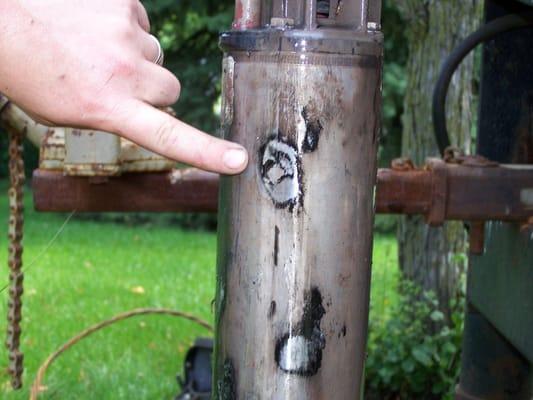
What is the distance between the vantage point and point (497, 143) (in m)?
2.48

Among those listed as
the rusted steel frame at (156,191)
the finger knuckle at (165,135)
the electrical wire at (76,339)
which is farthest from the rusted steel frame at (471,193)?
the electrical wire at (76,339)

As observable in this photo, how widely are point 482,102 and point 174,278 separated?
5177mm

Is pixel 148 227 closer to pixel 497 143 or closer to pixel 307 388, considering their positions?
pixel 497 143

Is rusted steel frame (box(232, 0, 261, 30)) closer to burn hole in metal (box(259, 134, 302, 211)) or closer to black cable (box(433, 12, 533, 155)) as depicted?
burn hole in metal (box(259, 134, 302, 211))

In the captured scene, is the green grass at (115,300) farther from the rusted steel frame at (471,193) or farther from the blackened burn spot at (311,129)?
the blackened burn spot at (311,129)

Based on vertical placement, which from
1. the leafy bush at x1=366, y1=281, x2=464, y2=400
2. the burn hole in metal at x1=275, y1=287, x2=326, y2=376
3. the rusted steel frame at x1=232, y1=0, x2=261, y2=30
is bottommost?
the leafy bush at x1=366, y1=281, x2=464, y2=400

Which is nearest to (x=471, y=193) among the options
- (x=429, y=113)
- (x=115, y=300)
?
(x=429, y=113)

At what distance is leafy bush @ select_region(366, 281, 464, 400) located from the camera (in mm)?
3889

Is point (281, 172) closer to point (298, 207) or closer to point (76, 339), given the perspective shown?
point (298, 207)

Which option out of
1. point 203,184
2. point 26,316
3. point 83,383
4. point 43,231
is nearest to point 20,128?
point 203,184

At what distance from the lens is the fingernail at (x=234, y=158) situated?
1214mm

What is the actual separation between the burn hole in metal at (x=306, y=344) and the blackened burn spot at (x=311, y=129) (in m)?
0.20

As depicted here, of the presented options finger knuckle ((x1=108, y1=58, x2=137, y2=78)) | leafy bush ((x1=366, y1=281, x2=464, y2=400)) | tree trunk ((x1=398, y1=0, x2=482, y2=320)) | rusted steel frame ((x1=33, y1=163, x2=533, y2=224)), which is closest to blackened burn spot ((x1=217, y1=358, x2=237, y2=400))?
finger knuckle ((x1=108, y1=58, x2=137, y2=78))

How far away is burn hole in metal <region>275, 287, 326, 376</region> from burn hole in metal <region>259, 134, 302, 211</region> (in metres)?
0.13
